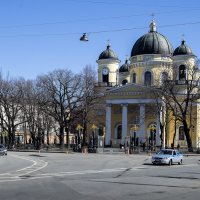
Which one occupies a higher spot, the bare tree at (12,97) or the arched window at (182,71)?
the arched window at (182,71)

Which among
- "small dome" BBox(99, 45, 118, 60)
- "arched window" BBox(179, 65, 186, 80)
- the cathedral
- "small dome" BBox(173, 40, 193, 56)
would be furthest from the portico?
"small dome" BBox(99, 45, 118, 60)

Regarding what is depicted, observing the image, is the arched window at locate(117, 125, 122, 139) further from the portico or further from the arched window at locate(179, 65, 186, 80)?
the arched window at locate(179, 65, 186, 80)

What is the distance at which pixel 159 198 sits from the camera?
52.4 ft

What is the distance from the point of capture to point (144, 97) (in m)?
82.9

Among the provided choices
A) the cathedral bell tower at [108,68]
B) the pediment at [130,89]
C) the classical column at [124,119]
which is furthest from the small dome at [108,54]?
the classical column at [124,119]

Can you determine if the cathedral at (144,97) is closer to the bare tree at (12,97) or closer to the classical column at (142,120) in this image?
the classical column at (142,120)

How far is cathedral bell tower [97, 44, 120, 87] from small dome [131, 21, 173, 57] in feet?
27.5

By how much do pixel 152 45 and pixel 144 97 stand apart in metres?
9.95

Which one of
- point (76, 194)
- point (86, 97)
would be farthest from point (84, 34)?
point (86, 97)

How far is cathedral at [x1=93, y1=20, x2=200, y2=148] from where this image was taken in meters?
83.1

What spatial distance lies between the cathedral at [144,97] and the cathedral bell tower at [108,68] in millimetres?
5735

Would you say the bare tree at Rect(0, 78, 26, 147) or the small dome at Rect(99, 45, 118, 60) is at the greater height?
the small dome at Rect(99, 45, 118, 60)

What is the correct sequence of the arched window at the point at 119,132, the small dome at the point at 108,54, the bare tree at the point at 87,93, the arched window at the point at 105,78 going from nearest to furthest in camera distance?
the bare tree at the point at 87,93 < the arched window at the point at 119,132 < the arched window at the point at 105,78 < the small dome at the point at 108,54

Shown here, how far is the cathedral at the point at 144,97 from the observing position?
273 ft
